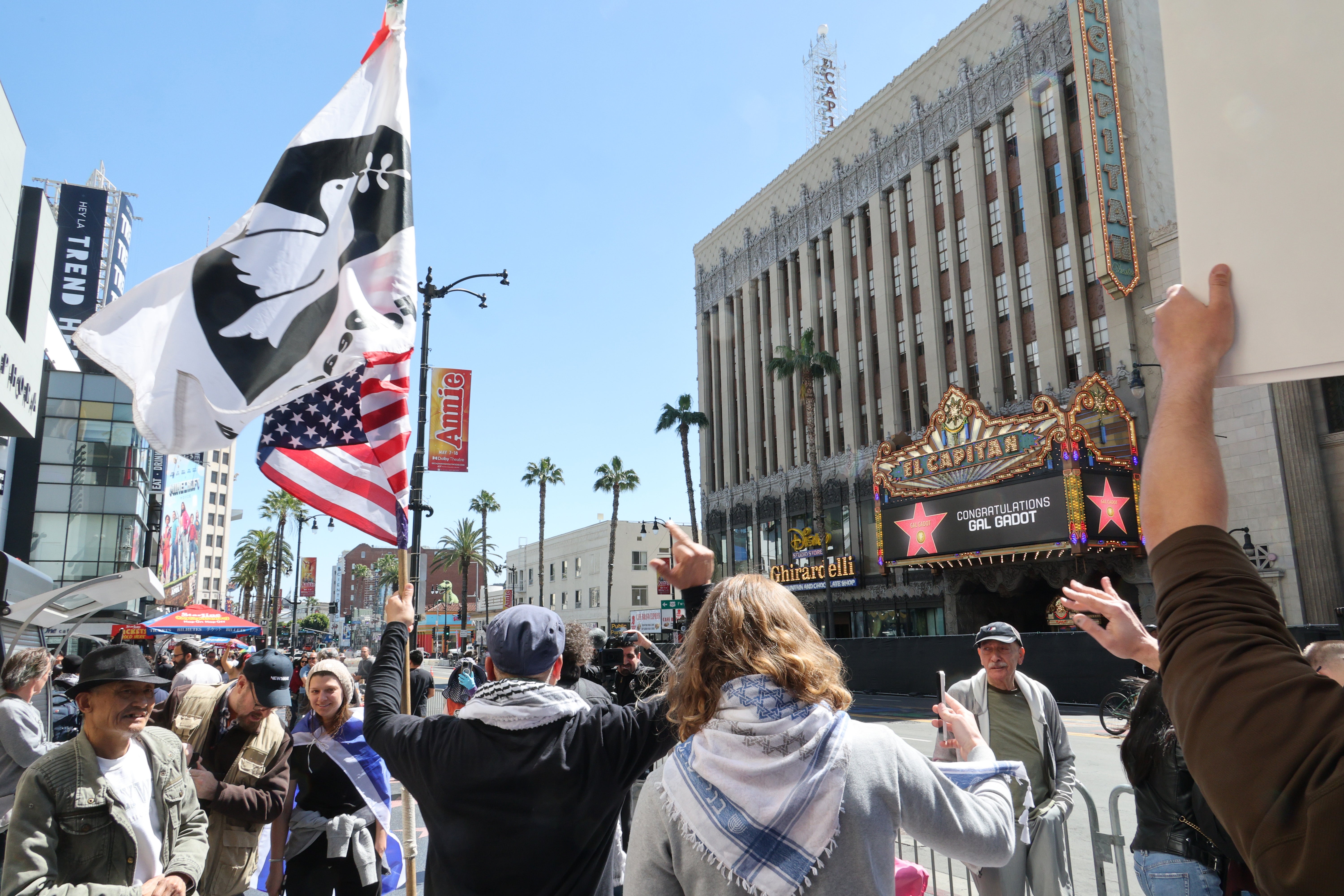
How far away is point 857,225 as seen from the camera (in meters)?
41.4

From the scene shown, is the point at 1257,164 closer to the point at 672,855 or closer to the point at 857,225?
the point at 672,855

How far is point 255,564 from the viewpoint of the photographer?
298 feet

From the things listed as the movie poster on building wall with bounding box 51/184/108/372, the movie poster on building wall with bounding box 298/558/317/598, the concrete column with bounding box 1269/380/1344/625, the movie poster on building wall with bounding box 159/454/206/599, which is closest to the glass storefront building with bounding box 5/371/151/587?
the movie poster on building wall with bounding box 51/184/108/372

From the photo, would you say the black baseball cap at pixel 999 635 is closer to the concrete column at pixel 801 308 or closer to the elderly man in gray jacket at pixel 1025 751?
the elderly man in gray jacket at pixel 1025 751

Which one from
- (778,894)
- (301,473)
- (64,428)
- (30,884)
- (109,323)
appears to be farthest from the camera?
(64,428)

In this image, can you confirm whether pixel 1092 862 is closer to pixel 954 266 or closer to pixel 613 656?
pixel 613 656

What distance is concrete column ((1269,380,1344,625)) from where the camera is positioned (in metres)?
23.3

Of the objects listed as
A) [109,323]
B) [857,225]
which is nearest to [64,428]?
[857,225]

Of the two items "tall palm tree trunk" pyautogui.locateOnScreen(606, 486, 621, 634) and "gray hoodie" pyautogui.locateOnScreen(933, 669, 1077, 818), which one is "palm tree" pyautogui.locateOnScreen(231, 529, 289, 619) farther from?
"gray hoodie" pyautogui.locateOnScreen(933, 669, 1077, 818)

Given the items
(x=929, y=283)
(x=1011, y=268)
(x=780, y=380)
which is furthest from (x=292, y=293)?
(x=780, y=380)

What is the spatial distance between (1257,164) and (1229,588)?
65 cm

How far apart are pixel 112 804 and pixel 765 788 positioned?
9.67 feet

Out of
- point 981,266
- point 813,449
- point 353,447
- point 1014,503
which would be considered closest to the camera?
point 353,447

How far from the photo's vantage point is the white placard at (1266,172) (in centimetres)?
121
